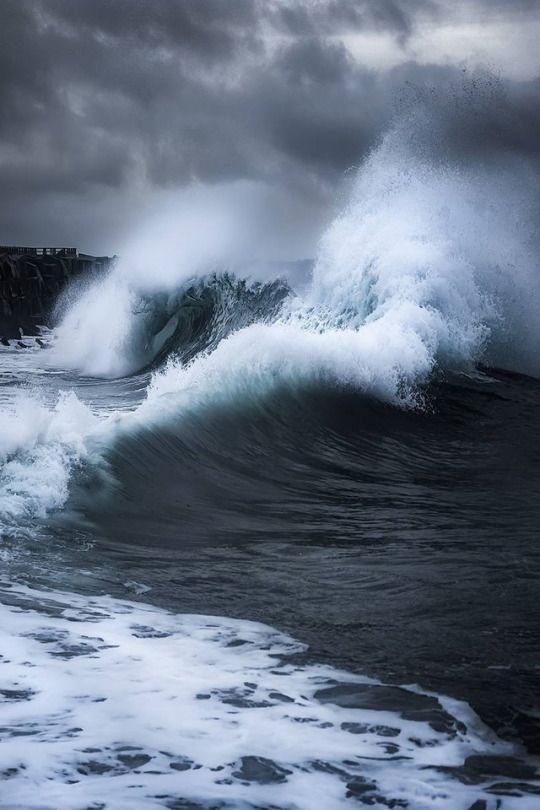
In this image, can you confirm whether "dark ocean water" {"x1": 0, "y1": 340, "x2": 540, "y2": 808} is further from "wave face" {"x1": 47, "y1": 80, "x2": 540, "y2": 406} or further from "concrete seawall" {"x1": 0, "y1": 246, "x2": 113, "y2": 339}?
"concrete seawall" {"x1": 0, "y1": 246, "x2": 113, "y2": 339}

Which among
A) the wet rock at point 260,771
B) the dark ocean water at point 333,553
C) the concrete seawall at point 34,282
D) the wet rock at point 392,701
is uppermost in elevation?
the concrete seawall at point 34,282

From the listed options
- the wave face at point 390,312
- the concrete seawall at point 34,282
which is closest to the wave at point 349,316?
the wave face at point 390,312

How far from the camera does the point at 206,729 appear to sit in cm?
323

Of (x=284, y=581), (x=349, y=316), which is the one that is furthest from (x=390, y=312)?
(x=284, y=581)

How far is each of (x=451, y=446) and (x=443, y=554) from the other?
4.35 meters

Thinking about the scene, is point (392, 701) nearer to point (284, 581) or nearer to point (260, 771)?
point (260, 771)

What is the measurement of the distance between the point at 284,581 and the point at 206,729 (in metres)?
1.90

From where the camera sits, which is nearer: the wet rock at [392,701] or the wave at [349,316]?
the wet rock at [392,701]

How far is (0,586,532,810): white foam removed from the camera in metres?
2.79

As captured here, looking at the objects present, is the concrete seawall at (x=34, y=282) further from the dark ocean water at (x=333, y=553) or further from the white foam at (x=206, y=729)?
the white foam at (x=206, y=729)

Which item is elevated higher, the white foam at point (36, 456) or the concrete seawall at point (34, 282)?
the concrete seawall at point (34, 282)

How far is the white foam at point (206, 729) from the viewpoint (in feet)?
9.17

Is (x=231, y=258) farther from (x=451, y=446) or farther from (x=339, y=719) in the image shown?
(x=339, y=719)

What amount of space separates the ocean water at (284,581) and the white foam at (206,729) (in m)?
0.01
